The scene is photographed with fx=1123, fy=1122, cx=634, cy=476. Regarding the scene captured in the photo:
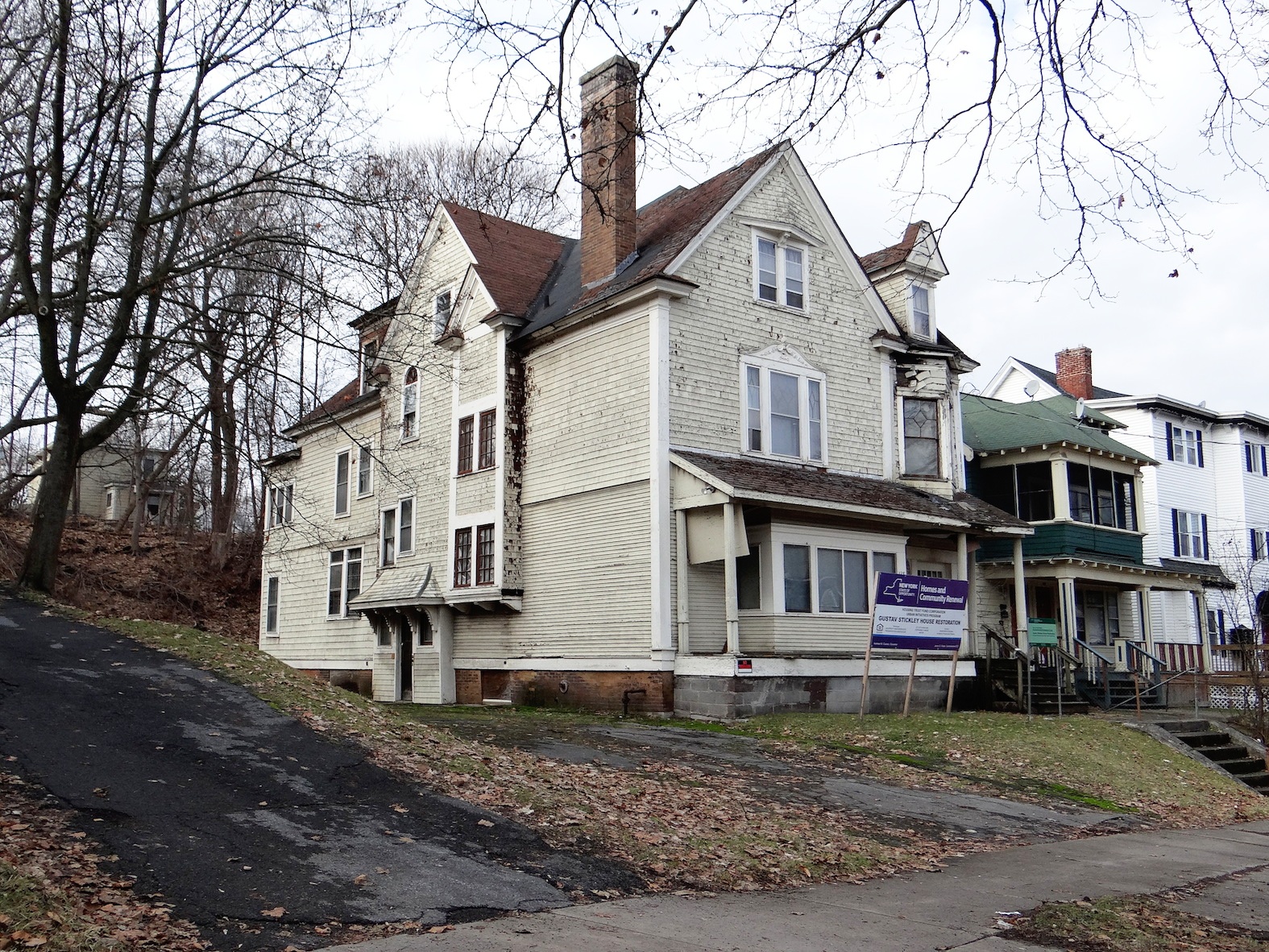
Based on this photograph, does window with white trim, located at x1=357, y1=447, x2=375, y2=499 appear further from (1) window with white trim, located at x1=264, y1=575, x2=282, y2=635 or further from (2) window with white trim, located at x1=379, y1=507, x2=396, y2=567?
(1) window with white trim, located at x1=264, y1=575, x2=282, y2=635

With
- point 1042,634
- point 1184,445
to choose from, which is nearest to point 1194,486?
point 1184,445

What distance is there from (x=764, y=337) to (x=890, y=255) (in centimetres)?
531

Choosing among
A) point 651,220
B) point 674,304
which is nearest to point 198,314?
point 674,304

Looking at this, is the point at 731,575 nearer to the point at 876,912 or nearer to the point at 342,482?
the point at 876,912

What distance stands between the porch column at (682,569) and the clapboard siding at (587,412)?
3.49ft

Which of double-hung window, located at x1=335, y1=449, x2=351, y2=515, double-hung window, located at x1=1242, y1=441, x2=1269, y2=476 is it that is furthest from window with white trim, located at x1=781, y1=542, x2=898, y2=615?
double-hung window, located at x1=1242, y1=441, x2=1269, y2=476

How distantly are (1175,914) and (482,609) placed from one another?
17.0 metres

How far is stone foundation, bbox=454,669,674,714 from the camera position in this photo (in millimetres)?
19672

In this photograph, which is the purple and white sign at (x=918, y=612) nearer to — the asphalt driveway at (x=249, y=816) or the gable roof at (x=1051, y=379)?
the asphalt driveway at (x=249, y=816)

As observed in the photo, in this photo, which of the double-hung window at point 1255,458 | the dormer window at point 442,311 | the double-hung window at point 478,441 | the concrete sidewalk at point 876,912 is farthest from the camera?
the double-hung window at point 1255,458

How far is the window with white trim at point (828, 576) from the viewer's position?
20.6 metres

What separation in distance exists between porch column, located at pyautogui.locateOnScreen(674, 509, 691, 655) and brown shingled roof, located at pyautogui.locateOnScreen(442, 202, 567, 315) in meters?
6.38

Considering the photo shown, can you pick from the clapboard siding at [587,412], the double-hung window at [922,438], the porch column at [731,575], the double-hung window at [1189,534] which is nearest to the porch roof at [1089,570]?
the double-hung window at [922,438]

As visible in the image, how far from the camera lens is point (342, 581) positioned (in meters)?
30.0
